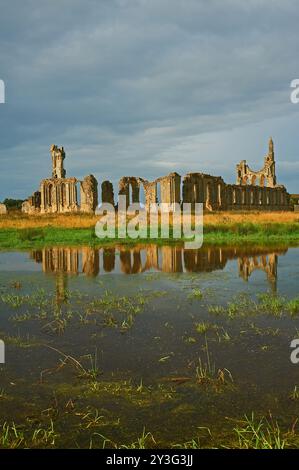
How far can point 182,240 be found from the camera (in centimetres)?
2084

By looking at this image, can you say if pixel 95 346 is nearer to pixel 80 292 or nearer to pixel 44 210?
pixel 80 292

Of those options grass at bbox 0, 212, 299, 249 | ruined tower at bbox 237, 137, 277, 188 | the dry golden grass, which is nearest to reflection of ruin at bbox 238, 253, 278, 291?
grass at bbox 0, 212, 299, 249

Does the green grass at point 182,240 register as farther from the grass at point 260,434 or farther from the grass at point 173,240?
the grass at point 260,434

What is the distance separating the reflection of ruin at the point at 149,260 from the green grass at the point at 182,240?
2.21m

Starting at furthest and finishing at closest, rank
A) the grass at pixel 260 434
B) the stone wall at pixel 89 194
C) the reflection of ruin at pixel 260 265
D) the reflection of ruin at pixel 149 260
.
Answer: the stone wall at pixel 89 194
the reflection of ruin at pixel 149 260
the reflection of ruin at pixel 260 265
the grass at pixel 260 434

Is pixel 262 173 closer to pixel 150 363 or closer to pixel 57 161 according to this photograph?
pixel 57 161

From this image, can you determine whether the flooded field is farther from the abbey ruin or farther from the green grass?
the abbey ruin

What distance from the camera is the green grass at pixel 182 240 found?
66.4 ft

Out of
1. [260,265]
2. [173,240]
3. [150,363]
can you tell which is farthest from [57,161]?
[150,363]

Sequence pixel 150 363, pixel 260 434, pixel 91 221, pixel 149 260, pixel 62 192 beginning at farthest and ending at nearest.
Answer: pixel 62 192, pixel 91 221, pixel 149 260, pixel 150 363, pixel 260 434

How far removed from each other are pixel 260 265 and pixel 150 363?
335 inches

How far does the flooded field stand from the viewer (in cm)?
354

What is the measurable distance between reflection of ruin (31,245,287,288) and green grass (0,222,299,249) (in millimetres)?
2212

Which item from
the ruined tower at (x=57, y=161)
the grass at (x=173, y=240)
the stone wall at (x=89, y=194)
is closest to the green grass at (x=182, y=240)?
the grass at (x=173, y=240)
